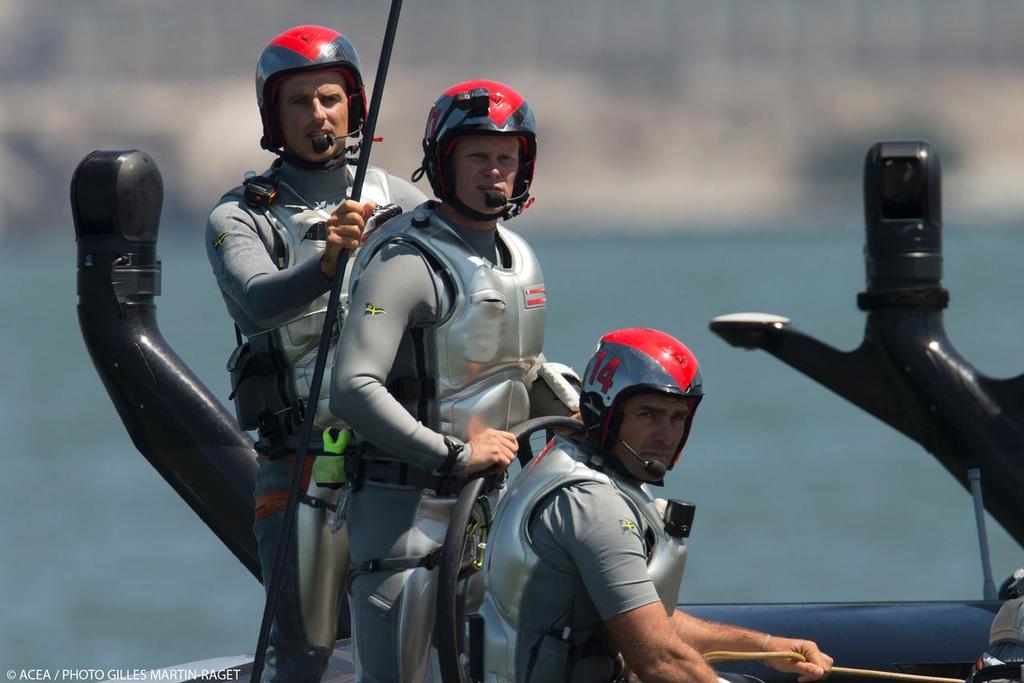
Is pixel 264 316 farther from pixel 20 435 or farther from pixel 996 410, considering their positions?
pixel 20 435

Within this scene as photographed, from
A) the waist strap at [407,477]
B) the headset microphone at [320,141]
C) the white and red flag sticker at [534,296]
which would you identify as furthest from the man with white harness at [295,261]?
the white and red flag sticker at [534,296]

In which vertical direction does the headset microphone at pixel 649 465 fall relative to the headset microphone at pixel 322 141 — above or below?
below

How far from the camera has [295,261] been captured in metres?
6.14

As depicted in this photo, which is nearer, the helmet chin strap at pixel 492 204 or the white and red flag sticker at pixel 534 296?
the helmet chin strap at pixel 492 204

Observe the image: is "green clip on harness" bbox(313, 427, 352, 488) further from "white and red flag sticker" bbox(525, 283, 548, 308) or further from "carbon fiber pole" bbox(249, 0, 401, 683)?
"white and red flag sticker" bbox(525, 283, 548, 308)

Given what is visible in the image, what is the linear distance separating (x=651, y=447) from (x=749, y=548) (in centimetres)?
2011

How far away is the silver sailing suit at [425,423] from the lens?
18.2ft

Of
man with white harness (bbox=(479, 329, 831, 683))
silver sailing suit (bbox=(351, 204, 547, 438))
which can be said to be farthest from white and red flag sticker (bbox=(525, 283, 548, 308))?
man with white harness (bbox=(479, 329, 831, 683))

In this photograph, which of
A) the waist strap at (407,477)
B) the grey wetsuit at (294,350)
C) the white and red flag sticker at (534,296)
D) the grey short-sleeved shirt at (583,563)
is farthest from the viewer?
the grey wetsuit at (294,350)

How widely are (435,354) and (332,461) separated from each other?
1.89ft

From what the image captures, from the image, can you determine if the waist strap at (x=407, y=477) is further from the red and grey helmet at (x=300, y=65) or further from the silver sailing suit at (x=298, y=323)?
the red and grey helmet at (x=300, y=65)

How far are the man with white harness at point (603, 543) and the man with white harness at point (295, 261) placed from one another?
1104mm

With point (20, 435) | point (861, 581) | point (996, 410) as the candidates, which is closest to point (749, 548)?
point (861, 581)

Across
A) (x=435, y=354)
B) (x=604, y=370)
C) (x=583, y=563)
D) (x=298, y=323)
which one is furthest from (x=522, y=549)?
(x=298, y=323)
